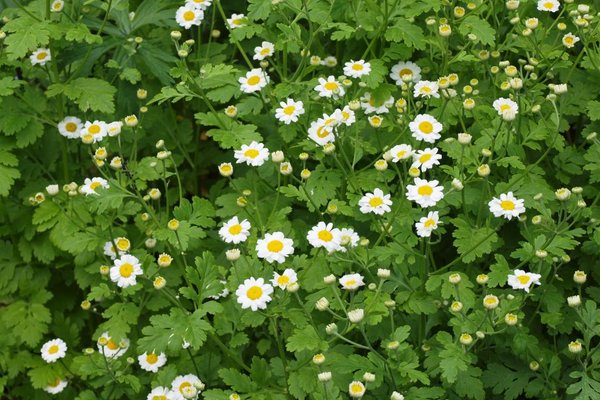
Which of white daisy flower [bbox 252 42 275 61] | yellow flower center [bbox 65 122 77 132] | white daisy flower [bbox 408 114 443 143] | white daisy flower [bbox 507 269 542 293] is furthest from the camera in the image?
yellow flower center [bbox 65 122 77 132]

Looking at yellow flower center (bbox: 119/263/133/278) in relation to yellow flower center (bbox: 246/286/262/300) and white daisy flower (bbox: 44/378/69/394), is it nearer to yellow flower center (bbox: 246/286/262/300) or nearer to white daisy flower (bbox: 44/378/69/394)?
yellow flower center (bbox: 246/286/262/300)

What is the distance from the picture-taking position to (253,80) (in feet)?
11.6

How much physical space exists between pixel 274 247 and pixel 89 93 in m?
1.25

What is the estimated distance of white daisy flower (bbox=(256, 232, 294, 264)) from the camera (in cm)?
293

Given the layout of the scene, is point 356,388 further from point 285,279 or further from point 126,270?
point 126,270

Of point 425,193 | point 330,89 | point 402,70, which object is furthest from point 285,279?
point 402,70

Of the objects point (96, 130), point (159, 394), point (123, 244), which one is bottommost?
point (159, 394)

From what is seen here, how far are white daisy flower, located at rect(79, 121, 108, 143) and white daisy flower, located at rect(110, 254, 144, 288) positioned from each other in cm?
62

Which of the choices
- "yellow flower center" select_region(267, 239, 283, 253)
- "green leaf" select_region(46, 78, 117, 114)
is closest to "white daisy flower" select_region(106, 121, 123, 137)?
"green leaf" select_region(46, 78, 117, 114)

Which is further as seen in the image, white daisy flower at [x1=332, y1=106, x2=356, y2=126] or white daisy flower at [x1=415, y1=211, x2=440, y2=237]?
white daisy flower at [x1=332, y1=106, x2=356, y2=126]

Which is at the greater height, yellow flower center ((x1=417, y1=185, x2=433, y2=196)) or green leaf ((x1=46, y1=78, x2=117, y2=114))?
yellow flower center ((x1=417, y1=185, x2=433, y2=196))

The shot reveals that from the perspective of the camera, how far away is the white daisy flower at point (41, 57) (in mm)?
3832

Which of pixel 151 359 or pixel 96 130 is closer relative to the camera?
pixel 151 359

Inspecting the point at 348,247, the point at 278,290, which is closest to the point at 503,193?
the point at 348,247
